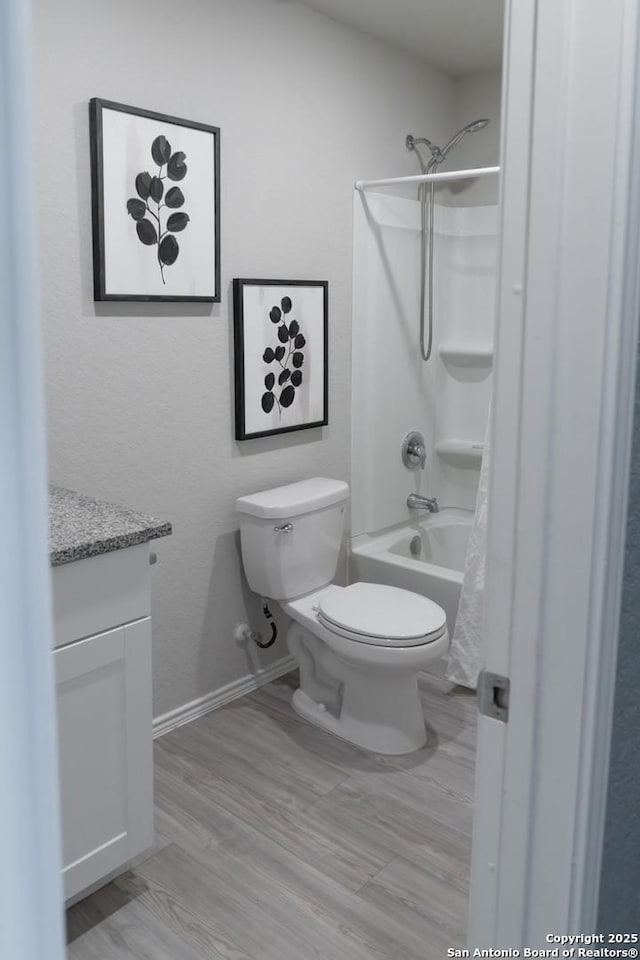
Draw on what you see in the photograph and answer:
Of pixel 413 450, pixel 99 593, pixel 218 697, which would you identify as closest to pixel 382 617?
pixel 218 697

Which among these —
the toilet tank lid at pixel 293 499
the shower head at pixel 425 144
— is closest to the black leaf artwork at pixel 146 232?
the toilet tank lid at pixel 293 499

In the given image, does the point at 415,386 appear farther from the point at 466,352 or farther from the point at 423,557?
the point at 423,557

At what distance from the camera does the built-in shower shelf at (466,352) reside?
3721 mm

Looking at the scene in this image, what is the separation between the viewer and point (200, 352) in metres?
2.65

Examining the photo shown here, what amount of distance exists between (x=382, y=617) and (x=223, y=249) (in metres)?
1.29

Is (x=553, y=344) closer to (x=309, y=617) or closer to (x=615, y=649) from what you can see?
(x=615, y=649)

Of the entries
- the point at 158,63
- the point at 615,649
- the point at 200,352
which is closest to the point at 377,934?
the point at 615,649

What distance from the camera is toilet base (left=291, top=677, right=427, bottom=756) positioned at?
262 centimetres

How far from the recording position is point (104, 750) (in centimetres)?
182

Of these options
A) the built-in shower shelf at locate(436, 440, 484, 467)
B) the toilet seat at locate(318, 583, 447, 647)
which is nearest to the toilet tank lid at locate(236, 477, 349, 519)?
the toilet seat at locate(318, 583, 447, 647)

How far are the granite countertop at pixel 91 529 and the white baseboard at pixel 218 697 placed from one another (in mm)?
1001

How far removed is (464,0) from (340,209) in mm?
798

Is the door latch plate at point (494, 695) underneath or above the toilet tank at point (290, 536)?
above

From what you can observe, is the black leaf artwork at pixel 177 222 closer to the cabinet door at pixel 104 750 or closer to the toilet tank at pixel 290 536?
the toilet tank at pixel 290 536
